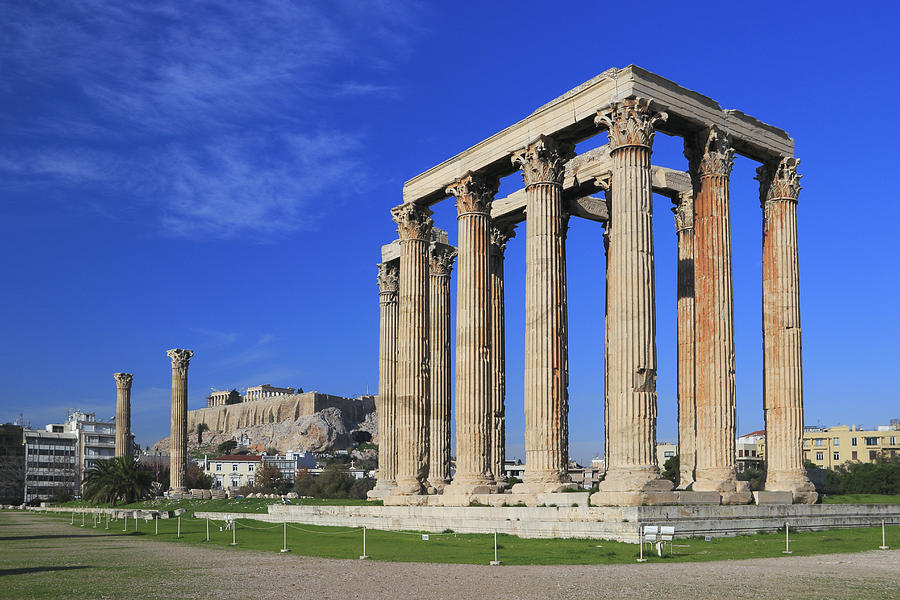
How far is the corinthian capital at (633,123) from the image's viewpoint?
1192 inches

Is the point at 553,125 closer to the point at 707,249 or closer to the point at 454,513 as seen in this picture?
the point at 707,249

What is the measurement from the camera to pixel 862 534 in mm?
28547

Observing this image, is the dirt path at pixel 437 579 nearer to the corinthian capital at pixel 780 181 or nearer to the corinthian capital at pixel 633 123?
the corinthian capital at pixel 633 123

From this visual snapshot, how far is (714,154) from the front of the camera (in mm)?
32781

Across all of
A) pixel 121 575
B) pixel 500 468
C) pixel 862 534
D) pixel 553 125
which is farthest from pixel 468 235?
pixel 121 575

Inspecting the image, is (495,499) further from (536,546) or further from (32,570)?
(32,570)

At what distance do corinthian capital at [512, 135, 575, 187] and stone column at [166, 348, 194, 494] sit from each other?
56.1 metres

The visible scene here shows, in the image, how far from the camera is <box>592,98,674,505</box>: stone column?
28.2 metres

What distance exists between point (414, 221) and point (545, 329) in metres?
11.7

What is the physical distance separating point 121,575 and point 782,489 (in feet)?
74.7

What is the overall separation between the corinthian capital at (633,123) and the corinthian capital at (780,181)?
708 centimetres

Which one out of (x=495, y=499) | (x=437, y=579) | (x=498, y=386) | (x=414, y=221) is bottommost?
(x=495, y=499)

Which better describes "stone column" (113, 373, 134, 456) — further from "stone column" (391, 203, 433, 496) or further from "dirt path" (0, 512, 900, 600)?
"dirt path" (0, 512, 900, 600)

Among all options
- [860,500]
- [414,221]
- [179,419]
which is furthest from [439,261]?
[179,419]
